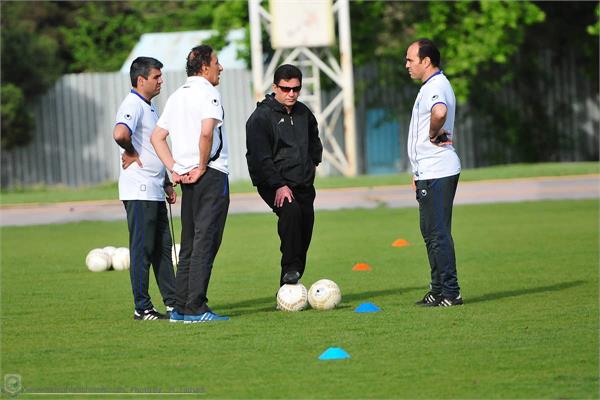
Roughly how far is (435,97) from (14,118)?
2674 cm

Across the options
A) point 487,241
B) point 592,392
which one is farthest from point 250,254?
point 592,392

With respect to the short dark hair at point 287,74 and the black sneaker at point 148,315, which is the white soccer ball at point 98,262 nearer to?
the black sneaker at point 148,315

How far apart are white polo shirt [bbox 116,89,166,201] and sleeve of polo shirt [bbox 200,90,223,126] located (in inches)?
29.8

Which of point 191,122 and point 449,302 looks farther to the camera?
point 449,302

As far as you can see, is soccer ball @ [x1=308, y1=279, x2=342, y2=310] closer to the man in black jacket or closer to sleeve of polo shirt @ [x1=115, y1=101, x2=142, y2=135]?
the man in black jacket

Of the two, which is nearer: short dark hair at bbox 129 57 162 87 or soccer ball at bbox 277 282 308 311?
short dark hair at bbox 129 57 162 87

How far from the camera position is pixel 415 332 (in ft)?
30.5

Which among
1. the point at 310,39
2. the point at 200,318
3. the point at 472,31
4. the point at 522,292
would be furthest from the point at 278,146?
the point at 472,31

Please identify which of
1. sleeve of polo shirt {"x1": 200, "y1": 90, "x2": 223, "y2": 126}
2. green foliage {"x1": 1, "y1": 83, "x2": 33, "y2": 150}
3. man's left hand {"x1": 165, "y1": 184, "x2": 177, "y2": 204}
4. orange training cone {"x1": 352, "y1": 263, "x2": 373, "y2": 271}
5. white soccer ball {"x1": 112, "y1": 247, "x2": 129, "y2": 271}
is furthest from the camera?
green foliage {"x1": 1, "y1": 83, "x2": 33, "y2": 150}

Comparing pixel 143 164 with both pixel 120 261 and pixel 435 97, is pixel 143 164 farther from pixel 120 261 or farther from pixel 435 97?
pixel 120 261

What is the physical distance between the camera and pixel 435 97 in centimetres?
1043

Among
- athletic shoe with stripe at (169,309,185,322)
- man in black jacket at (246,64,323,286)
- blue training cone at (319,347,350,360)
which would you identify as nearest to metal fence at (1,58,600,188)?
man in black jacket at (246,64,323,286)

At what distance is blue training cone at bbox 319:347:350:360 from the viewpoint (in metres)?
8.26

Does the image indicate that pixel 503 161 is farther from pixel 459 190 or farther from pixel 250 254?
pixel 250 254
